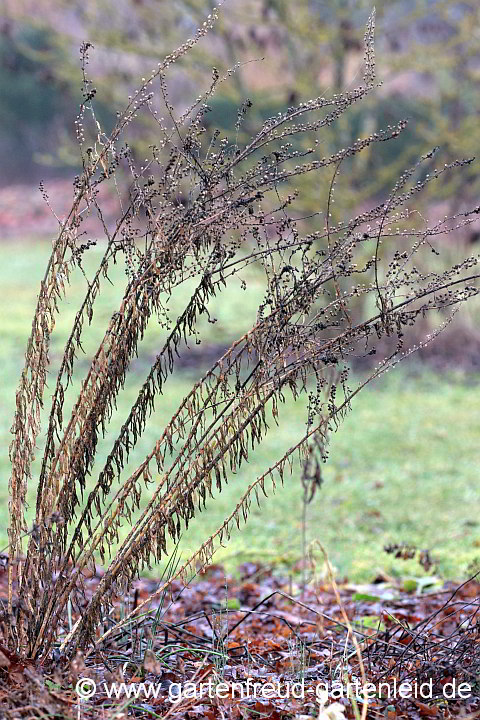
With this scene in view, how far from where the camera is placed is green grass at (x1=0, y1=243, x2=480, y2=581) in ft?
20.5

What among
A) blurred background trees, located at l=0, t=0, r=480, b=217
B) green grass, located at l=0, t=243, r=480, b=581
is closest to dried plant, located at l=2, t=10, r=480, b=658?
green grass, located at l=0, t=243, r=480, b=581

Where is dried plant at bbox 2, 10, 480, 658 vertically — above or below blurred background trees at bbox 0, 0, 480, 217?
below

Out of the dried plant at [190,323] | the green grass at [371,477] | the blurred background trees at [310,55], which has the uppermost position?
the blurred background trees at [310,55]

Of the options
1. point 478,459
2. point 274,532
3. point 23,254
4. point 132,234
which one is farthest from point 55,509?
point 23,254

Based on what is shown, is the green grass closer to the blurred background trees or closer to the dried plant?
the dried plant

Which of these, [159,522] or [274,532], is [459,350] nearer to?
[274,532]

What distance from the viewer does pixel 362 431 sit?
32.0 ft

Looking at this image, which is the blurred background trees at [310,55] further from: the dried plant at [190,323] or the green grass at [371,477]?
the dried plant at [190,323]

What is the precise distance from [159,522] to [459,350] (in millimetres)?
10901

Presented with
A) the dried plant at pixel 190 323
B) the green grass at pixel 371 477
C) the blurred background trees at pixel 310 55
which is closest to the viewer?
the dried plant at pixel 190 323

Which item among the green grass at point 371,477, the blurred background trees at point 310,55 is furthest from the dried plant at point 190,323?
the blurred background trees at point 310,55

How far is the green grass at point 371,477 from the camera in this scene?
6234 mm

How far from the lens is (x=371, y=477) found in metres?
8.26

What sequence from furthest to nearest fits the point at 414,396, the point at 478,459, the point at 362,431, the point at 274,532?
the point at 414,396 → the point at 362,431 → the point at 478,459 → the point at 274,532
